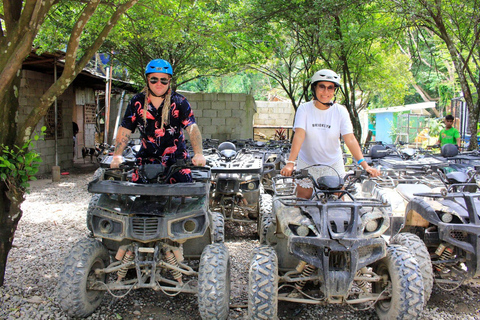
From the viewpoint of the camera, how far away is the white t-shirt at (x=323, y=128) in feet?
13.9

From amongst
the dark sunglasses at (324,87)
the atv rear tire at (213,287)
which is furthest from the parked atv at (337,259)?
the dark sunglasses at (324,87)

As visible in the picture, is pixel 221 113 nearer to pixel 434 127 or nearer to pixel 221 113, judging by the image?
pixel 221 113

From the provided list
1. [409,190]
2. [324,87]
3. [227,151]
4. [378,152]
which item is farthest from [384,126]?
[324,87]

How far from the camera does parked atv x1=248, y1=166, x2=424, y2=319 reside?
3246mm

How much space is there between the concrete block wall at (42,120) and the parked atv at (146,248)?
787cm

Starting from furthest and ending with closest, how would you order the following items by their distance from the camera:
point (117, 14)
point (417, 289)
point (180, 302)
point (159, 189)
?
point (117, 14), point (180, 302), point (159, 189), point (417, 289)

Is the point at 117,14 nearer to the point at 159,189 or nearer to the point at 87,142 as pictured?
the point at 159,189

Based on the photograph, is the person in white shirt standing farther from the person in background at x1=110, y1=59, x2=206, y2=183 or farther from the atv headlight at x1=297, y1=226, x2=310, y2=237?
the person in background at x1=110, y1=59, x2=206, y2=183

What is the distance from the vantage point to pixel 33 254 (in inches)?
212

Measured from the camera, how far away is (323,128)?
13.9 feet

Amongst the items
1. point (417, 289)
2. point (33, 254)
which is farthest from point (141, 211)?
point (33, 254)

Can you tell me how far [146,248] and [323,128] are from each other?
203 centimetres

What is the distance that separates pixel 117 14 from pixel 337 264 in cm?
348

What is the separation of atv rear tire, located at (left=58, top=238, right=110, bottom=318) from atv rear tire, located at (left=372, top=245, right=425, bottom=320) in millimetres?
2431
